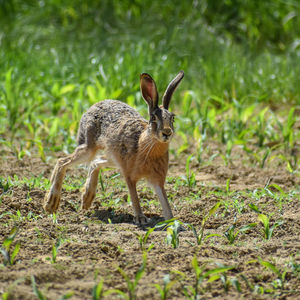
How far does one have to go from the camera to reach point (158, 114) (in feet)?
16.4

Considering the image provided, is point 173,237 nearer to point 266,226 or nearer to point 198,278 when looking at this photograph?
point 198,278

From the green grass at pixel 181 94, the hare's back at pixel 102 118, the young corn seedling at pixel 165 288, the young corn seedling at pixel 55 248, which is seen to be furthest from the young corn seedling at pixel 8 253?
the hare's back at pixel 102 118

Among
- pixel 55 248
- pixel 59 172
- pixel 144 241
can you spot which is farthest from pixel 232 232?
pixel 59 172

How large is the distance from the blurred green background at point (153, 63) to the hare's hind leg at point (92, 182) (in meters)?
1.00

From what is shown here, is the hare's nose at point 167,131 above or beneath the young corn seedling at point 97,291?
above

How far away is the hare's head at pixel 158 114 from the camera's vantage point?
→ 4.88 meters

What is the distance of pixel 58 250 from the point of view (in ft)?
13.2

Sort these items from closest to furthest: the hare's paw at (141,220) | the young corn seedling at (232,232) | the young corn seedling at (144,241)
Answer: the young corn seedling at (144,241) < the young corn seedling at (232,232) < the hare's paw at (141,220)

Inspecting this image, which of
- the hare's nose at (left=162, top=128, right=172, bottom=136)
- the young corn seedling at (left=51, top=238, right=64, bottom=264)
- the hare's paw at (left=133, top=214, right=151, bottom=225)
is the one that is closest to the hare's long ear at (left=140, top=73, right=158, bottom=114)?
the hare's nose at (left=162, top=128, right=172, bottom=136)

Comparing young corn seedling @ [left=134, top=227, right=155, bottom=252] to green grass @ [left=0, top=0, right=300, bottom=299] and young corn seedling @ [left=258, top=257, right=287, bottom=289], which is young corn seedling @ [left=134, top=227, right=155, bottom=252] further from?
young corn seedling @ [left=258, top=257, right=287, bottom=289]

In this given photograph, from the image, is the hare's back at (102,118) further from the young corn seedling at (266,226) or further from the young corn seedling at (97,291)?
the young corn seedling at (97,291)

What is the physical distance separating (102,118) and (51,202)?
1.06 metres

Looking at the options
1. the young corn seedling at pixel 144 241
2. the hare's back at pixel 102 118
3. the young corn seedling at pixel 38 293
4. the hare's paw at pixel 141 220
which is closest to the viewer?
the young corn seedling at pixel 38 293

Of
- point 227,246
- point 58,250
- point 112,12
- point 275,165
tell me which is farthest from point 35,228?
point 112,12
